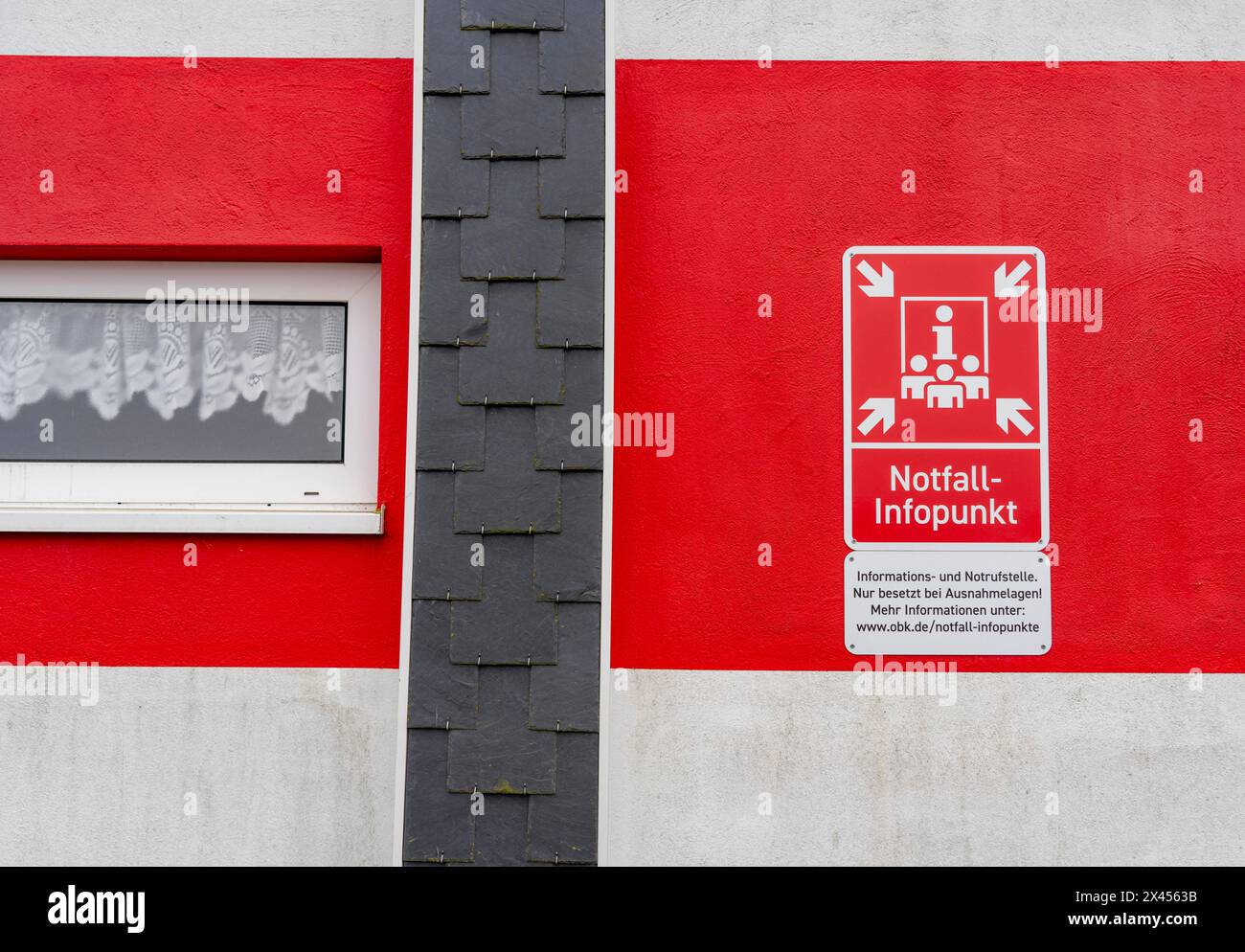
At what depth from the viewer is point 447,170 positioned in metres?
3.36

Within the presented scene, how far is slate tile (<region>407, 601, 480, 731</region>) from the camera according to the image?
127 inches

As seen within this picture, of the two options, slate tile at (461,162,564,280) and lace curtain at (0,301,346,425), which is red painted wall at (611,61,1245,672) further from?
lace curtain at (0,301,346,425)

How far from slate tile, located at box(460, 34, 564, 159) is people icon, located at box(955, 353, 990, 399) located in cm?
147

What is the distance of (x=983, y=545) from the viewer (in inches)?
133

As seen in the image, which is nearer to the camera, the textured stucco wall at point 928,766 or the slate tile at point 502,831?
the slate tile at point 502,831

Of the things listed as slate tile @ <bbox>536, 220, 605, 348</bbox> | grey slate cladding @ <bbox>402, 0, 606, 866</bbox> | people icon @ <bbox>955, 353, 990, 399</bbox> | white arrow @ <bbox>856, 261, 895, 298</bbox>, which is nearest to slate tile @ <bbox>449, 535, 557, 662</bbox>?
grey slate cladding @ <bbox>402, 0, 606, 866</bbox>

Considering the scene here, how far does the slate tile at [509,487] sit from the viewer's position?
3.28 m

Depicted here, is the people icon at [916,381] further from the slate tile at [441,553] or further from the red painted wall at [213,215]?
the red painted wall at [213,215]

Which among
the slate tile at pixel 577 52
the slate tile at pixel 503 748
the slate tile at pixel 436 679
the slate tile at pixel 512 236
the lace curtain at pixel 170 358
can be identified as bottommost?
the slate tile at pixel 503 748

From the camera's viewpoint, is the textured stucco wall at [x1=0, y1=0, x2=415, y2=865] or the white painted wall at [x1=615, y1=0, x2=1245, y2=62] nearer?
the textured stucco wall at [x1=0, y1=0, x2=415, y2=865]

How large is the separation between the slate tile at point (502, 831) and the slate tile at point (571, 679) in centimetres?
24

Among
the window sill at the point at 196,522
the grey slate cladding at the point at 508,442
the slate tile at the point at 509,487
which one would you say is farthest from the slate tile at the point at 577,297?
the window sill at the point at 196,522
